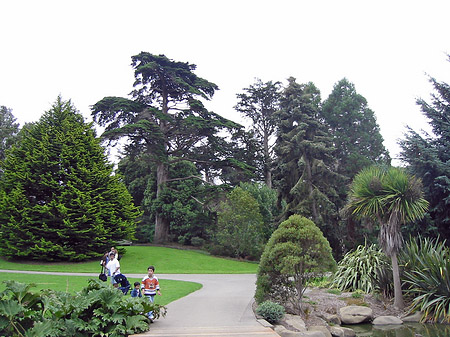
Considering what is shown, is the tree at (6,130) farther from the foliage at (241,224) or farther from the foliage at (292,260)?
the foliage at (292,260)

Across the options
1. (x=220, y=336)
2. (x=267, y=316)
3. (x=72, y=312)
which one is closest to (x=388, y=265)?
(x=267, y=316)

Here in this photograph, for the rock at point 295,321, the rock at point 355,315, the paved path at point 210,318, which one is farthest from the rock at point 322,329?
the rock at point 355,315

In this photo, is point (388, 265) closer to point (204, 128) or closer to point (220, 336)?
point (220, 336)

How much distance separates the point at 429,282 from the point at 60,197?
24.6 meters

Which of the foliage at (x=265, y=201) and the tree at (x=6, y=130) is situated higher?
the tree at (x=6, y=130)

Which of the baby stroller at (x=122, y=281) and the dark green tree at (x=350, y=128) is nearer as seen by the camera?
the baby stroller at (x=122, y=281)

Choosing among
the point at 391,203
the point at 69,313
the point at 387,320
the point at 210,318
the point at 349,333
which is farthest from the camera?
the point at 391,203

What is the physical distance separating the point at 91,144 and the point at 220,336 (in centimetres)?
2705

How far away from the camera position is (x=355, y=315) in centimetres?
1280

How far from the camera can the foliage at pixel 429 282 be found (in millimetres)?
12125

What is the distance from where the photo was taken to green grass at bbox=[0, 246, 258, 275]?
25.6 metres

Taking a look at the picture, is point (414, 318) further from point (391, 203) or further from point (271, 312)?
point (271, 312)

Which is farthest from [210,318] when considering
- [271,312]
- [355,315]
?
[355,315]

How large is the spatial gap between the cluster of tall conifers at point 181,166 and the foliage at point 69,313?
1857 cm
